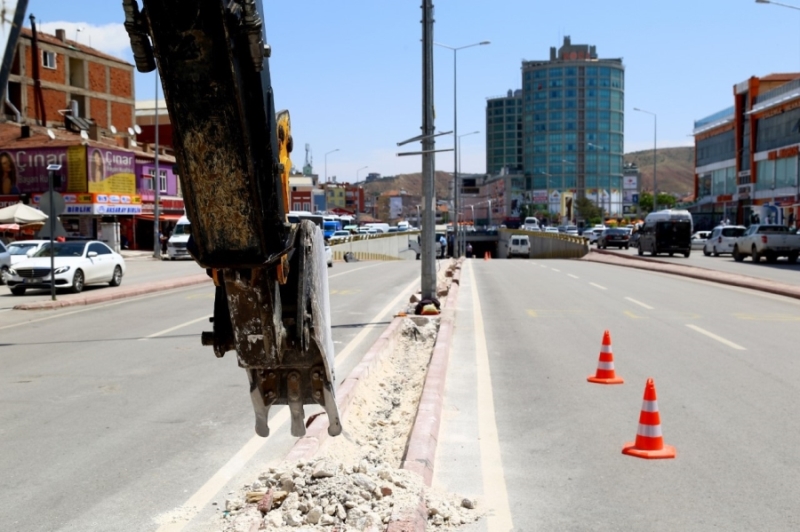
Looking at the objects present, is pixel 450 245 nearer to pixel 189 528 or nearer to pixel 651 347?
pixel 651 347

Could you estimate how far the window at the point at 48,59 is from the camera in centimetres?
6450

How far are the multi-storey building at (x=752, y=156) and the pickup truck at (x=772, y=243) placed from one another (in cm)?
1862

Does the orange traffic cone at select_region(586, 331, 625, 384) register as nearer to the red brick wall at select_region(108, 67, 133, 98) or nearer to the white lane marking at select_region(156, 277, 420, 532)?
the white lane marking at select_region(156, 277, 420, 532)

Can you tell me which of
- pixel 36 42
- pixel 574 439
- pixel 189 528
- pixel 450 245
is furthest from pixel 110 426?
pixel 450 245

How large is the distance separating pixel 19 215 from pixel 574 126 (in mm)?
162435

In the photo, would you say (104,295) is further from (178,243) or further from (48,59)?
(48,59)

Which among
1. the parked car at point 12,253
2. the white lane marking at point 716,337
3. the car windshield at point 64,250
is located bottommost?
the white lane marking at point 716,337

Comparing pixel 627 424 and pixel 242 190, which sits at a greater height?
pixel 242 190

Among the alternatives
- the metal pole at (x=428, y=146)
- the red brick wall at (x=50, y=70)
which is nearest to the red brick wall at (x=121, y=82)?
the red brick wall at (x=50, y=70)

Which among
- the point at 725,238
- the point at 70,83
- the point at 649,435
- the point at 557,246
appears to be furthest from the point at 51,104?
the point at 649,435

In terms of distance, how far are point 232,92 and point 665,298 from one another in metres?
19.9

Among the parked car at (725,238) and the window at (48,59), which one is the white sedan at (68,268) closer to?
the parked car at (725,238)

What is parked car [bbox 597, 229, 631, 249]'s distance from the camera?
63.0 metres

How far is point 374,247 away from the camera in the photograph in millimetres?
70500
